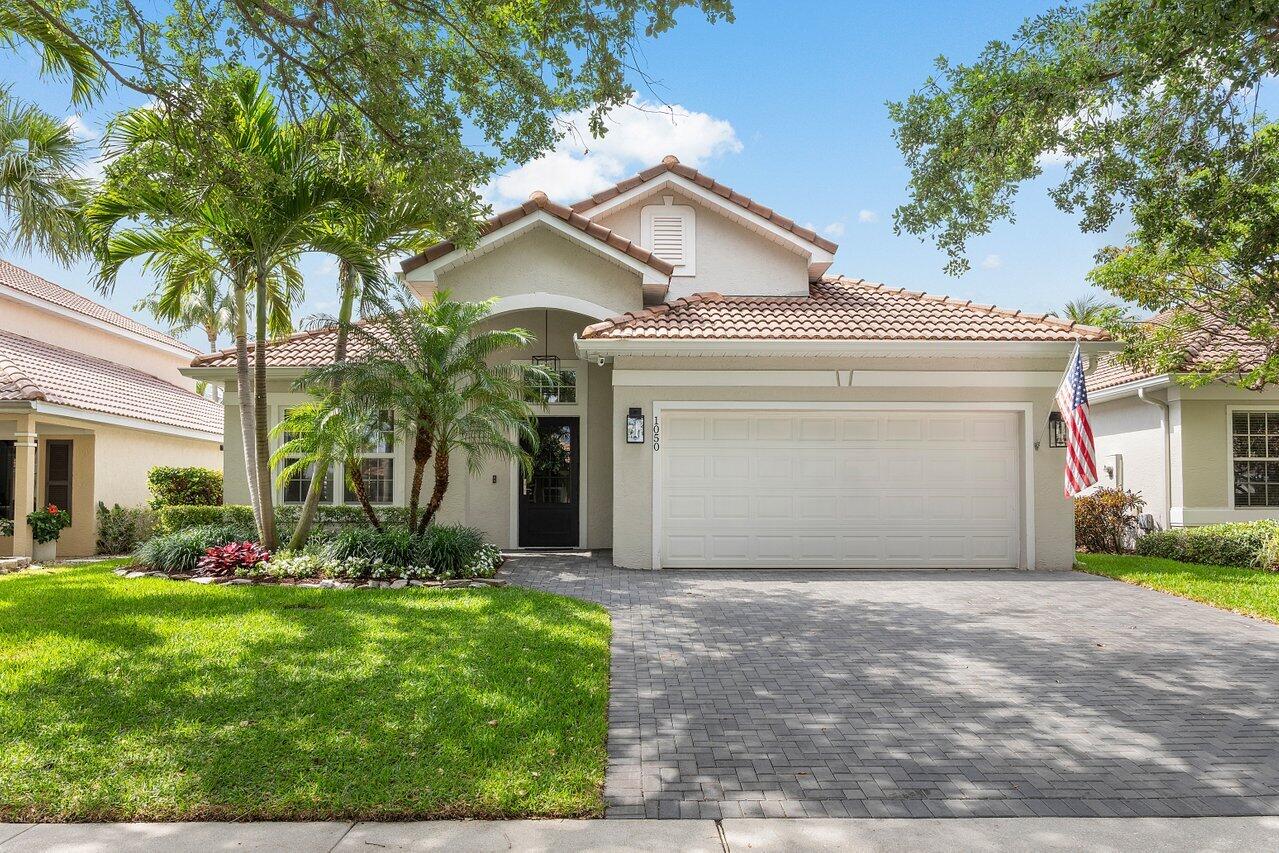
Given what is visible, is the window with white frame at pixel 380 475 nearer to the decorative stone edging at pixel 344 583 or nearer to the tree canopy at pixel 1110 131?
the decorative stone edging at pixel 344 583

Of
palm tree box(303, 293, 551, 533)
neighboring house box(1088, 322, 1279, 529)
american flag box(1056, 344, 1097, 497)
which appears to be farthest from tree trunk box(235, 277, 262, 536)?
neighboring house box(1088, 322, 1279, 529)

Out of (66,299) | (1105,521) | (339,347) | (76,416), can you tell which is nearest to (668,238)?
(339,347)

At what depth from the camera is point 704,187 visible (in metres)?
14.6

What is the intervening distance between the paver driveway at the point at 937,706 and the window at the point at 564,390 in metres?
4.82

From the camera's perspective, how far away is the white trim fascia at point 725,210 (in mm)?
14258

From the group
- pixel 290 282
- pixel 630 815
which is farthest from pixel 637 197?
pixel 630 815

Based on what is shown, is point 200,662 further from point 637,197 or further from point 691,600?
point 637,197

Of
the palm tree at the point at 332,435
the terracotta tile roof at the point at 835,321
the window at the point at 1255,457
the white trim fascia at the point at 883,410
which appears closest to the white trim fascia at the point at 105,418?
the palm tree at the point at 332,435

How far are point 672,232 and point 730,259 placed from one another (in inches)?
48.2

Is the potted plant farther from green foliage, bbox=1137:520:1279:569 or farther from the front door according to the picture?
green foliage, bbox=1137:520:1279:569

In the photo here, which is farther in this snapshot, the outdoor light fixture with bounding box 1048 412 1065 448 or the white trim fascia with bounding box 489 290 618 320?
the white trim fascia with bounding box 489 290 618 320

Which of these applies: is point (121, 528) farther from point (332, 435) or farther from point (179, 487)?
point (332, 435)

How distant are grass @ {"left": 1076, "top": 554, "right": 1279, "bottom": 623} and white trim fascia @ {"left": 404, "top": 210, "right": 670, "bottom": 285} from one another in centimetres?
833

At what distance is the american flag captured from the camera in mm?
9672
